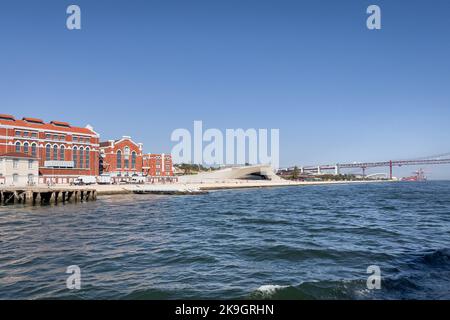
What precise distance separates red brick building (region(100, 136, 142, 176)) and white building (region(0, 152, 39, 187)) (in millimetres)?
26173

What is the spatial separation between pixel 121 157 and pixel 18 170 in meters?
32.9

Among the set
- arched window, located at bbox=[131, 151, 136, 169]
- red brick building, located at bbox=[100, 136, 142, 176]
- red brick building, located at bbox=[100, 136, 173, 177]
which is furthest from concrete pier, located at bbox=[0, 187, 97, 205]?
arched window, located at bbox=[131, 151, 136, 169]

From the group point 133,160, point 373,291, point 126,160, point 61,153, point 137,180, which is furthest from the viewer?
point 133,160

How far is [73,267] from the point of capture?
1189 centimetres

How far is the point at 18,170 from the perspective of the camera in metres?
61.1

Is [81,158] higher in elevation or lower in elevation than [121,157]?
lower

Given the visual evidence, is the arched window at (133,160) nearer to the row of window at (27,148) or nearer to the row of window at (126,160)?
the row of window at (126,160)

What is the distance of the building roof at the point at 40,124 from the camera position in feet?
221

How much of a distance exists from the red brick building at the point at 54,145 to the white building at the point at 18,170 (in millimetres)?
4878

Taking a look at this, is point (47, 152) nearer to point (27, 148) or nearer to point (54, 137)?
point (54, 137)

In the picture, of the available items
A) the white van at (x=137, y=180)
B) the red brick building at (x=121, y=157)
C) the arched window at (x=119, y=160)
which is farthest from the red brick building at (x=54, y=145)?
the arched window at (x=119, y=160)

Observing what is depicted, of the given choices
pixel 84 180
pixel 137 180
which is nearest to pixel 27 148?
pixel 84 180

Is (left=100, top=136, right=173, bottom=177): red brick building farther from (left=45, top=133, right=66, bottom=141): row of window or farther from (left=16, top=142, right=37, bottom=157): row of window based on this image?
(left=16, top=142, right=37, bottom=157): row of window

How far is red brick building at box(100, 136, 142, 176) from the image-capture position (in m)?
90.1
